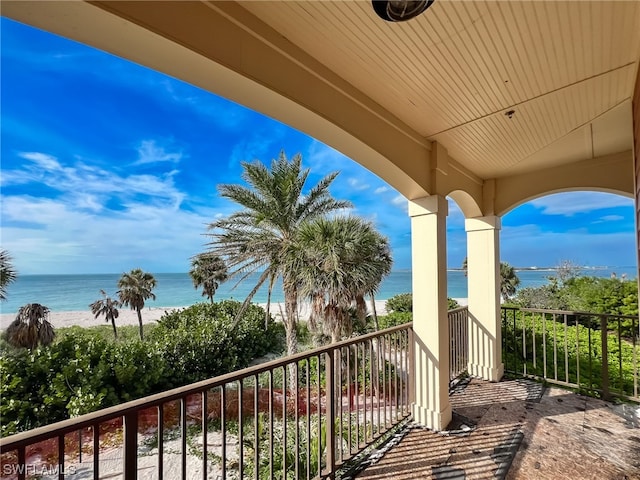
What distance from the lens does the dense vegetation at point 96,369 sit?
4770 millimetres

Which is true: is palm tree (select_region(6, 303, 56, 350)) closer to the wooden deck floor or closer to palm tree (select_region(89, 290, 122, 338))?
palm tree (select_region(89, 290, 122, 338))

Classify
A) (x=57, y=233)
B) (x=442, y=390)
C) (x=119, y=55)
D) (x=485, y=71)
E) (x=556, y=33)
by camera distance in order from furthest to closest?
(x=57, y=233) < (x=442, y=390) < (x=485, y=71) < (x=556, y=33) < (x=119, y=55)

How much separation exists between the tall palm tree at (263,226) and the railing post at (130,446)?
192 inches

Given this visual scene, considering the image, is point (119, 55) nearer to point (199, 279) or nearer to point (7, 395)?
point (7, 395)

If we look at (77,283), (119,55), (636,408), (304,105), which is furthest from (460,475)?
(77,283)

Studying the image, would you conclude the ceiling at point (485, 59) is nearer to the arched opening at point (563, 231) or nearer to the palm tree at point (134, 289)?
the palm tree at point (134, 289)

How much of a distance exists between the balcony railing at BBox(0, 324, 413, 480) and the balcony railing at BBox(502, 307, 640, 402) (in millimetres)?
1868

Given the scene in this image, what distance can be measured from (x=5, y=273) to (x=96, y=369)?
8.58 ft

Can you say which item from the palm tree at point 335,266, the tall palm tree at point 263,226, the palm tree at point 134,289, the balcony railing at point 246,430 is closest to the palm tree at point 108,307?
the palm tree at point 134,289

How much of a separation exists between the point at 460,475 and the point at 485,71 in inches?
107

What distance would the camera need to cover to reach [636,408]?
297 cm

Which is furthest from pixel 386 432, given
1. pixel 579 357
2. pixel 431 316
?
pixel 579 357

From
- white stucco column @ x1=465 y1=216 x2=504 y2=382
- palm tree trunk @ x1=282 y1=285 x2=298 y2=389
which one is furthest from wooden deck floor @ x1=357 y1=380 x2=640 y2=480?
palm tree trunk @ x1=282 y1=285 x2=298 y2=389

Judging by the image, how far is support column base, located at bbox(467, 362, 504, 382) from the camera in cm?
370
